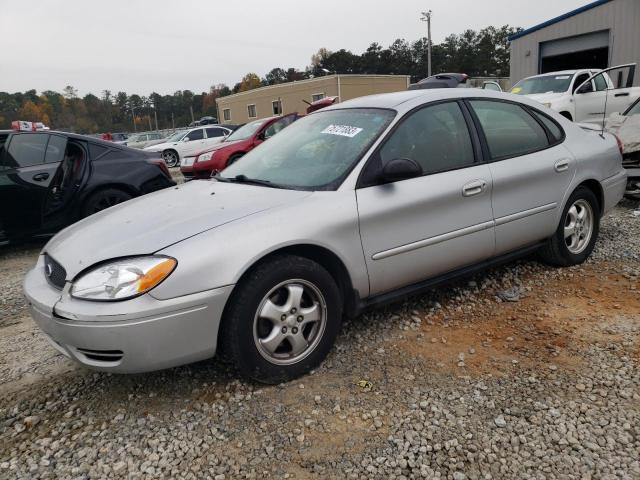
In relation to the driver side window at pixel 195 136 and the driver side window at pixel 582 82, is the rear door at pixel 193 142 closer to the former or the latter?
the driver side window at pixel 195 136

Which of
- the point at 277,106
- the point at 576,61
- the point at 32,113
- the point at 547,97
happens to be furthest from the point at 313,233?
the point at 32,113

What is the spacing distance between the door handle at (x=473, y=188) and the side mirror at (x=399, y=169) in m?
0.51

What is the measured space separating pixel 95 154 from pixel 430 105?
419 cm

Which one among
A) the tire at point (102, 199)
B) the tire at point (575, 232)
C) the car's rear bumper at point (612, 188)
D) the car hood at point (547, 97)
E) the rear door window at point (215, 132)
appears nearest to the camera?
the tire at point (575, 232)

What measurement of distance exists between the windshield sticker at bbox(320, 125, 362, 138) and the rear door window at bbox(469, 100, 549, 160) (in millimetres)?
949

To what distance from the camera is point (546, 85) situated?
11344mm

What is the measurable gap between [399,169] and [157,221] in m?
1.37

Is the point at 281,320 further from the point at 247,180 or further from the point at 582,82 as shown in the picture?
the point at 582,82

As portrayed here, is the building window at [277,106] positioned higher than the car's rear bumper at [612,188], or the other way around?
the car's rear bumper at [612,188]

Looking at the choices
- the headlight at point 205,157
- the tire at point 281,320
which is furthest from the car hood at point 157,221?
the headlight at point 205,157

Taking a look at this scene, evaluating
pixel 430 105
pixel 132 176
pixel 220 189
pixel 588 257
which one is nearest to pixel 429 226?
pixel 430 105

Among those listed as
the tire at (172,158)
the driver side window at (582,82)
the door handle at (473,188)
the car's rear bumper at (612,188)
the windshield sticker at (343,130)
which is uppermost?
the windshield sticker at (343,130)

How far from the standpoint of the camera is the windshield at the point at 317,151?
297 centimetres

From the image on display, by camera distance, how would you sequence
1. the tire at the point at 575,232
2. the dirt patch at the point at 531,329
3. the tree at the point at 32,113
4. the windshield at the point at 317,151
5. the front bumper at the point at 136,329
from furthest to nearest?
1. the tree at the point at 32,113
2. the tire at the point at 575,232
3. the windshield at the point at 317,151
4. the dirt patch at the point at 531,329
5. the front bumper at the point at 136,329
